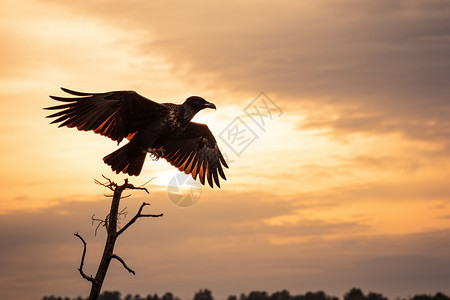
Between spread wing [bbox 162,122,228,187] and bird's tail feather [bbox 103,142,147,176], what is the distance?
2772 mm

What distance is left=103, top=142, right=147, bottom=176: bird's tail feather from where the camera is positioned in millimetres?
13695

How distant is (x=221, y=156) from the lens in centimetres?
1728

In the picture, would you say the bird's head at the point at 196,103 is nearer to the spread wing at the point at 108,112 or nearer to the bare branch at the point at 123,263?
the spread wing at the point at 108,112

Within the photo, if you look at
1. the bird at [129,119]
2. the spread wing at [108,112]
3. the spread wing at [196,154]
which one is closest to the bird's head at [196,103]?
the bird at [129,119]

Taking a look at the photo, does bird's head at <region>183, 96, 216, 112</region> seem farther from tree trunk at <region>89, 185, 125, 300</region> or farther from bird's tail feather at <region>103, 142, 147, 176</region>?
tree trunk at <region>89, 185, 125, 300</region>

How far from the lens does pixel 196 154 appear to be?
1695 cm

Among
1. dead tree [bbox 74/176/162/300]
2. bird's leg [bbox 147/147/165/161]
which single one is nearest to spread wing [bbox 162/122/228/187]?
bird's leg [bbox 147/147/165/161]

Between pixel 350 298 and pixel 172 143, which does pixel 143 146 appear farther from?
pixel 350 298

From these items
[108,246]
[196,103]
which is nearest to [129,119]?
[196,103]

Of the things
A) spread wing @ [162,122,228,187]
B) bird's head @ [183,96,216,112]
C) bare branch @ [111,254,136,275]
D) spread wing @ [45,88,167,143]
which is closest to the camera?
bare branch @ [111,254,136,275]

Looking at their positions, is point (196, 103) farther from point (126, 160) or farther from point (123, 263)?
point (123, 263)

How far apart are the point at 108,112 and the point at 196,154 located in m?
3.87

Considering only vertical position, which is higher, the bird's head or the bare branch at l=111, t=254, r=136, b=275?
the bird's head

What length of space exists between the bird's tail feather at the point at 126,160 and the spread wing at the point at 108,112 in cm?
30
